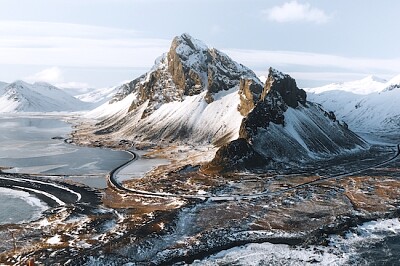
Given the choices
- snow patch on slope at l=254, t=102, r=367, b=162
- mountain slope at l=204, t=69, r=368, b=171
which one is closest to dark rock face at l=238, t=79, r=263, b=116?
mountain slope at l=204, t=69, r=368, b=171

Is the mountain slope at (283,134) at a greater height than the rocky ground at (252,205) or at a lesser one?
greater

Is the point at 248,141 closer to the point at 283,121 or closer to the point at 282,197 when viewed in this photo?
the point at 283,121

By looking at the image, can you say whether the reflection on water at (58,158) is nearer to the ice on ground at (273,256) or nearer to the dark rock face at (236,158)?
the dark rock face at (236,158)

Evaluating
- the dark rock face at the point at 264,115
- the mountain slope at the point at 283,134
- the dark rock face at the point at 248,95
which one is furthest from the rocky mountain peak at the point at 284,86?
the dark rock face at the point at 248,95

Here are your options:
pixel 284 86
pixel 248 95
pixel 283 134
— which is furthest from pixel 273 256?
pixel 248 95

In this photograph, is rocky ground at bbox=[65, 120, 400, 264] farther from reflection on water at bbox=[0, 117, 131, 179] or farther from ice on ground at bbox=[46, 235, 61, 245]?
reflection on water at bbox=[0, 117, 131, 179]

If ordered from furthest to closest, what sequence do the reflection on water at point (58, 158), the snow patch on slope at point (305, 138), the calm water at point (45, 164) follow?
the snow patch on slope at point (305, 138) → the reflection on water at point (58, 158) → the calm water at point (45, 164)

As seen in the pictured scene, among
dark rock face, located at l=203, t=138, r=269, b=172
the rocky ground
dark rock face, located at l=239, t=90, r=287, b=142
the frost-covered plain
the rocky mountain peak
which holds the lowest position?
the frost-covered plain

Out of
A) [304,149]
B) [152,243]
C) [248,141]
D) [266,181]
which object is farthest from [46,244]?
[304,149]
